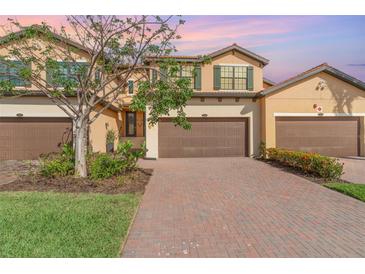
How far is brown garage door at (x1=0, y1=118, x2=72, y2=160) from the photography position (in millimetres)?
14219

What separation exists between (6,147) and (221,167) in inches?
446

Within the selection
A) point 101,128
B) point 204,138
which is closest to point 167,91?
point 204,138

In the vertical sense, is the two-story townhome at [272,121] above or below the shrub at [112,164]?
above

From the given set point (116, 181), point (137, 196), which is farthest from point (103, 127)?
point (137, 196)

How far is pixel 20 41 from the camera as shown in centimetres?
1012

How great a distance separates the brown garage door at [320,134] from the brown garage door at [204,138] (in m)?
2.35

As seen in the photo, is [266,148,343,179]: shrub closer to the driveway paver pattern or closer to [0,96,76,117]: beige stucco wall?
the driveway paver pattern

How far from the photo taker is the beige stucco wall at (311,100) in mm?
15789

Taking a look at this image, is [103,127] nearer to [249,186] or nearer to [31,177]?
[31,177]

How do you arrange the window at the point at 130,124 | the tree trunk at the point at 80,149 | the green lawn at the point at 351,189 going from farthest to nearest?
the window at the point at 130,124 → the tree trunk at the point at 80,149 → the green lawn at the point at 351,189

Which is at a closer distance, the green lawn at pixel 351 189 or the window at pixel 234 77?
the green lawn at pixel 351 189

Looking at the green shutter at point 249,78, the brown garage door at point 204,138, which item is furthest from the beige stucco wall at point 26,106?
the green shutter at point 249,78

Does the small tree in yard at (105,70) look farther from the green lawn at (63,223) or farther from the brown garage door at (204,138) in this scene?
the brown garage door at (204,138)

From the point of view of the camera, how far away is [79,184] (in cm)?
859
